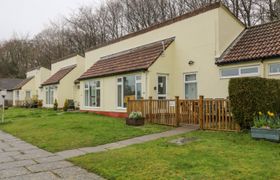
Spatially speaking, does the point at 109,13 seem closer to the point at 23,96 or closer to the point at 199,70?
the point at 23,96

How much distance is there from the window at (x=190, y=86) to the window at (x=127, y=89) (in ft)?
8.74

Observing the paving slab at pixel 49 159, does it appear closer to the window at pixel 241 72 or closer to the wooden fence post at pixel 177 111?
the wooden fence post at pixel 177 111

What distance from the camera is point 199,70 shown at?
619 inches

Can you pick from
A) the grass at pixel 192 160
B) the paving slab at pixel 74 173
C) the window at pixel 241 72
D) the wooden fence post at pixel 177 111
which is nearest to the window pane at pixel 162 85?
the window at pixel 241 72

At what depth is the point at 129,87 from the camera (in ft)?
58.8

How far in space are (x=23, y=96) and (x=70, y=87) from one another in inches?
625

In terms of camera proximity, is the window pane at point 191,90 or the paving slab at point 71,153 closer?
the paving slab at point 71,153

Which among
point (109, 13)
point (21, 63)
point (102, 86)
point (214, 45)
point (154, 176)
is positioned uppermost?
point (109, 13)

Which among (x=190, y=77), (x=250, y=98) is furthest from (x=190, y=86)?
(x=250, y=98)

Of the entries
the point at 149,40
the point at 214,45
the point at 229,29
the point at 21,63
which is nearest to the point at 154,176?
the point at 214,45

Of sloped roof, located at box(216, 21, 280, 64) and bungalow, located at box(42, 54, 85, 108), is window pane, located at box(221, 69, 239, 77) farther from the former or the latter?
bungalow, located at box(42, 54, 85, 108)

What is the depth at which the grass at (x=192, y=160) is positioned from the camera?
5.83 metres

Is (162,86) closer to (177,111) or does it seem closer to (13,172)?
(177,111)

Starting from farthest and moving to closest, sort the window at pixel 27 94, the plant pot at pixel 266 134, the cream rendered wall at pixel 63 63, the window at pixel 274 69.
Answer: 1. the window at pixel 27 94
2. the cream rendered wall at pixel 63 63
3. the window at pixel 274 69
4. the plant pot at pixel 266 134
